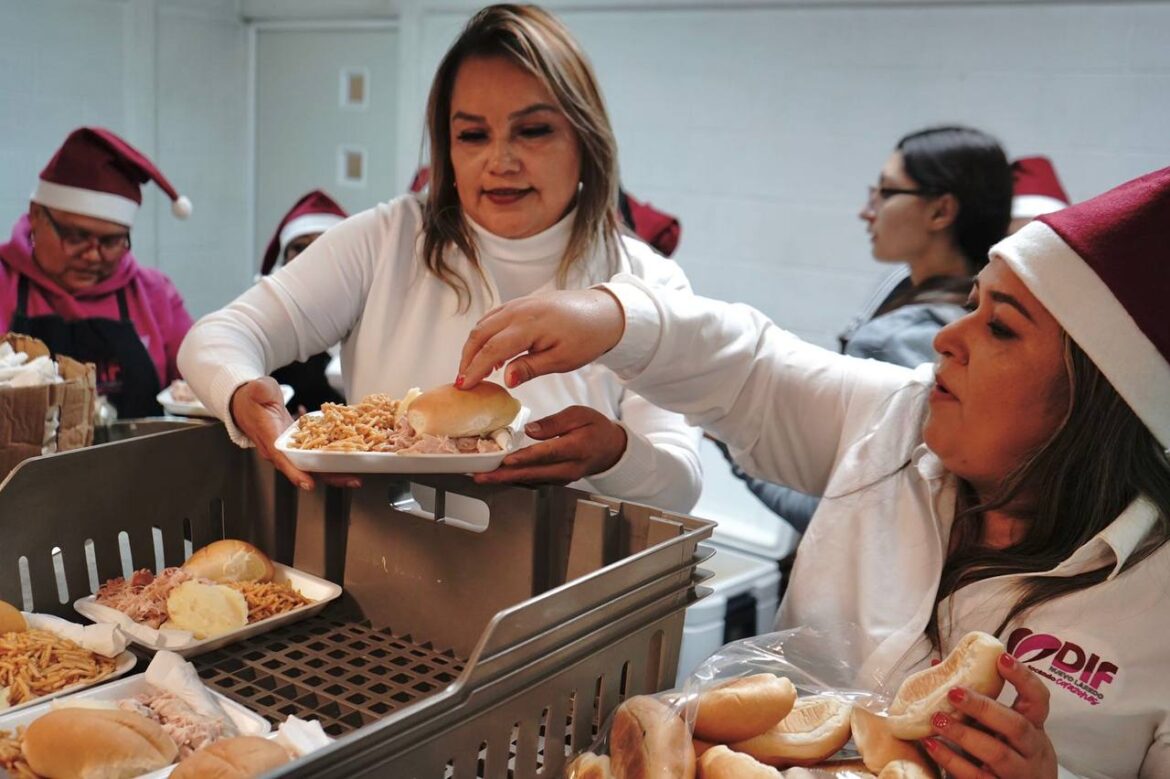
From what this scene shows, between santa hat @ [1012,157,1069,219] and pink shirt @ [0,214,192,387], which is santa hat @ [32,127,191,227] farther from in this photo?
santa hat @ [1012,157,1069,219]

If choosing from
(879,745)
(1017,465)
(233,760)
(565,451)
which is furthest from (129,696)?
(1017,465)

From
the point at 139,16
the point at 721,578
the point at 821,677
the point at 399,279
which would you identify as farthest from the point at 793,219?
the point at 139,16

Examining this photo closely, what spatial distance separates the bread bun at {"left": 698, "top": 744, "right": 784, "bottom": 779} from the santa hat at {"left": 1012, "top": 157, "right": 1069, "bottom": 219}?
2.38m

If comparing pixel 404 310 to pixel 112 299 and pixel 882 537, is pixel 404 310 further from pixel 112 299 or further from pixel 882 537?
pixel 112 299

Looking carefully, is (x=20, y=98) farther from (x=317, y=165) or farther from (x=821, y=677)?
(x=821, y=677)

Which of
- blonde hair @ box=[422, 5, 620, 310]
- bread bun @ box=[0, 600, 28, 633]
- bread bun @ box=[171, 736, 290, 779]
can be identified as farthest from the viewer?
blonde hair @ box=[422, 5, 620, 310]

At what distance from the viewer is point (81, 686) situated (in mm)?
925

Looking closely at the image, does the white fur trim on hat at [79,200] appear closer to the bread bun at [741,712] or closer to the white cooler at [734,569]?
the white cooler at [734,569]

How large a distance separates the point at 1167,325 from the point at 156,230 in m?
4.48

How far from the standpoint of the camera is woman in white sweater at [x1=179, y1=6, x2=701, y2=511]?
4.95ft

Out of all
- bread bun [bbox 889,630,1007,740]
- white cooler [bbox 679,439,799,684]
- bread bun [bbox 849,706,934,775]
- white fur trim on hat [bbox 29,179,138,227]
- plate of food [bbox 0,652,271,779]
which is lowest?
white cooler [bbox 679,439,799,684]

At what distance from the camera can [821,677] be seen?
950mm

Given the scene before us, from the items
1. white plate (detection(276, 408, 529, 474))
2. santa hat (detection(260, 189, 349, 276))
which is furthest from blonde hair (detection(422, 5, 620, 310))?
santa hat (detection(260, 189, 349, 276))

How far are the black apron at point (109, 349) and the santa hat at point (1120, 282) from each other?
233 centimetres
